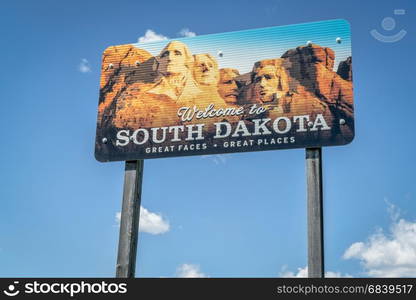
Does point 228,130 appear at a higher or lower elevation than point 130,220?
higher

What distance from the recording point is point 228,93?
886 cm

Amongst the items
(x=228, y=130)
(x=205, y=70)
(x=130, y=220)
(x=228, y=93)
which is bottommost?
(x=130, y=220)

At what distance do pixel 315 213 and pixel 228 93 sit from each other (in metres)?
2.24

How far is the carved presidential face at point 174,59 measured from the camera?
9.27 meters

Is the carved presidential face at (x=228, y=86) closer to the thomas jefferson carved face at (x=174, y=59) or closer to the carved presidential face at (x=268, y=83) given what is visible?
the carved presidential face at (x=268, y=83)

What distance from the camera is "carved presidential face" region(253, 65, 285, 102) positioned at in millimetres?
8617

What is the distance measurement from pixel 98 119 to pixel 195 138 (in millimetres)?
1683

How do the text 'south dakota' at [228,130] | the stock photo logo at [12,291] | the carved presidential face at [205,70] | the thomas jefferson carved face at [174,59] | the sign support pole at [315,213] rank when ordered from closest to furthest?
the stock photo logo at [12,291], the sign support pole at [315,213], the text 'south dakota' at [228,130], the carved presidential face at [205,70], the thomas jefferson carved face at [174,59]

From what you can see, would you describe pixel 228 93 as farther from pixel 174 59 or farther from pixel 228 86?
pixel 174 59

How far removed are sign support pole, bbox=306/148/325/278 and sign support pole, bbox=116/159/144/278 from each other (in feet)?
8.23

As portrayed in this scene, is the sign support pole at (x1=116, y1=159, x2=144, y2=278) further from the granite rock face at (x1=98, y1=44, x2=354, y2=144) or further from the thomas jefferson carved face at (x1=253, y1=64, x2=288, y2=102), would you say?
the thomas jefferson carved face at (x1=253, y1=64, x2=288, y2=102)

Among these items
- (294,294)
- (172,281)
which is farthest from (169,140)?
(294,294)
